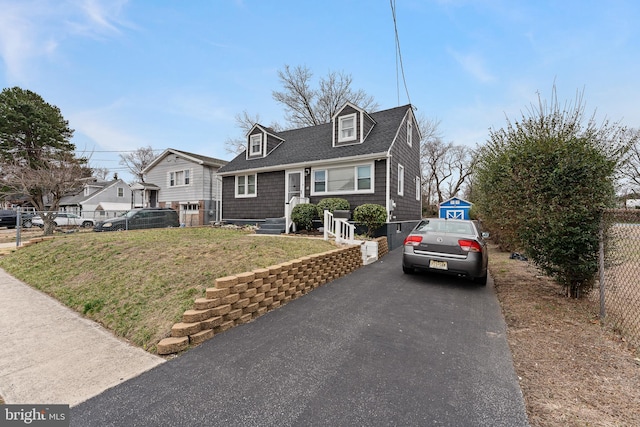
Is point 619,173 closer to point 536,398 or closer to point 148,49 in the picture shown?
point 536,398

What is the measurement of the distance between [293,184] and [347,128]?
3943 mm

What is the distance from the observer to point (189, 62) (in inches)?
509

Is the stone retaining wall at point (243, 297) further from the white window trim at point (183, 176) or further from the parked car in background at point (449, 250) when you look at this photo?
the white window trim at point (183, 176)

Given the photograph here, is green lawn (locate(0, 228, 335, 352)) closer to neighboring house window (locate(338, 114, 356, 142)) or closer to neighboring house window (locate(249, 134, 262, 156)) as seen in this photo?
neighboring house window (locate(338, 114, 356, 142))

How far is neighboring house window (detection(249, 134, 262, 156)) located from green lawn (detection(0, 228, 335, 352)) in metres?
9.78

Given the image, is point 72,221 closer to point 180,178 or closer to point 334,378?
point 180,178

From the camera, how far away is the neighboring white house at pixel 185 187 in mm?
19141

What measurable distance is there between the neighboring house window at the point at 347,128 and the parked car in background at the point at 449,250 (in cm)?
799

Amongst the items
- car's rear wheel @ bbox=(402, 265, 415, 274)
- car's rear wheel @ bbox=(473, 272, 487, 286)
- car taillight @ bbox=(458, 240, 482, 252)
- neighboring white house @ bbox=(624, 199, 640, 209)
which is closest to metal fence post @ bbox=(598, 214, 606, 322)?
neighboring white house @ bbox=(624, 199, 640, 209)

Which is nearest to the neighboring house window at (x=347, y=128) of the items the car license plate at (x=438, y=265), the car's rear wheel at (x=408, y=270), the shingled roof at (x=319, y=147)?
the shingled roof at (x=319, y=147)

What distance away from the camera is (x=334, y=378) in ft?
7.84

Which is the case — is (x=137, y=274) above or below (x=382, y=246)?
above

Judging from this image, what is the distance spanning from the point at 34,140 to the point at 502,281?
131 feet

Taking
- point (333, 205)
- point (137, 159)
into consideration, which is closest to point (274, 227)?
→ point (333, 205)
